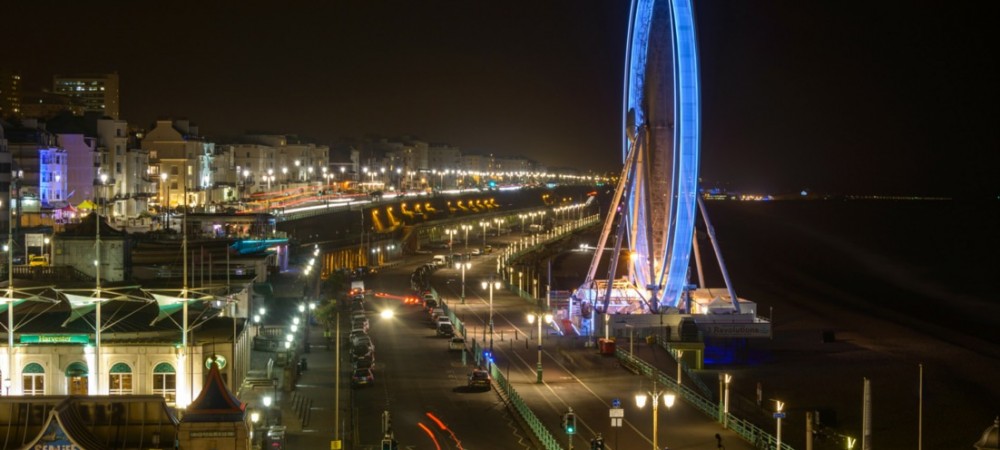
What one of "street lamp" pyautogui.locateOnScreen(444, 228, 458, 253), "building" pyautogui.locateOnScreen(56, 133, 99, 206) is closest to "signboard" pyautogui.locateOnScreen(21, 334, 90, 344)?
"building" pyautogui.locateOnScreen(56, 133, 99, 206)

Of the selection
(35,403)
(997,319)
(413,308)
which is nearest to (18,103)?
(413,308)

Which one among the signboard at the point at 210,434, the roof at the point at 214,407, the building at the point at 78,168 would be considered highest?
the building at the point at 78,168

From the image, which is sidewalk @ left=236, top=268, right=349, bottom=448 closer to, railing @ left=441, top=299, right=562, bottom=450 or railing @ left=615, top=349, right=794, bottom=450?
railing @ left=441, top=299, right=562, bottom=450

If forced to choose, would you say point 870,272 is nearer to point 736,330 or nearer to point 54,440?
point 736,330

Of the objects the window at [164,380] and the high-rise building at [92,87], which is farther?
the high-rise building at [92,87]

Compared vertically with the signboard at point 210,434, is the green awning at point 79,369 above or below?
below

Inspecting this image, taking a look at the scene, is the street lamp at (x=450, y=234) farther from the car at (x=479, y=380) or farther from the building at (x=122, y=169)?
the car at (x=479, y=380)

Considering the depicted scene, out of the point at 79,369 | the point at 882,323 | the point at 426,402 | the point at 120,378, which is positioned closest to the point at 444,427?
the point at 426,402

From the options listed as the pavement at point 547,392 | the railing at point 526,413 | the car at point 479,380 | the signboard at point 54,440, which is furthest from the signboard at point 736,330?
the signboard at point 54,440
